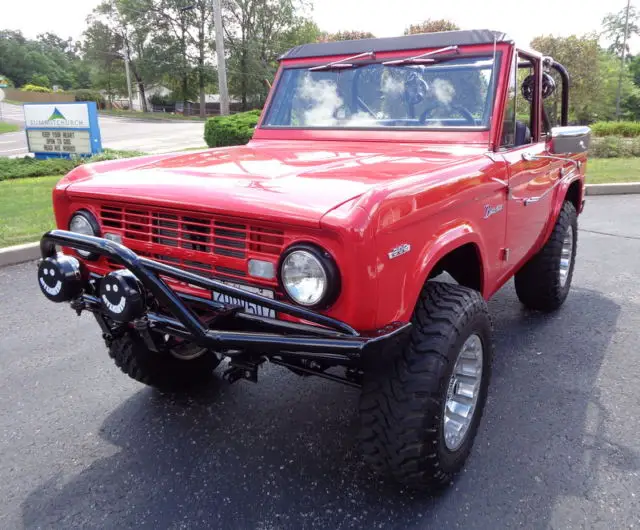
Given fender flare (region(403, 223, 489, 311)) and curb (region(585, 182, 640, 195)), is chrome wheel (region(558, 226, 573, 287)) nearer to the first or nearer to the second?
fender flare (region(403, 223, 489, 311))

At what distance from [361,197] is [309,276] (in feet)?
1.10

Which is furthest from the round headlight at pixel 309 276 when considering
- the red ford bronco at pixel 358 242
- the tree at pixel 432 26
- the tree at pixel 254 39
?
the tree at pixel 254 39

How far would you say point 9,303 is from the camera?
15.7 feet

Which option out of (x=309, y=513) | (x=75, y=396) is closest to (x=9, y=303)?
(x=75, y=396)

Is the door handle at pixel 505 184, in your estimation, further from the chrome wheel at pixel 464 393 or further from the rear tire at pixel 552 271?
the rear tire at pixel 552 271

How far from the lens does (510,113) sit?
10.6 ft

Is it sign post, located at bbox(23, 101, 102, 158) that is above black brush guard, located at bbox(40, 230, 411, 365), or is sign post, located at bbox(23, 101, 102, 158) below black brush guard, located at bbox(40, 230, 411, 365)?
above

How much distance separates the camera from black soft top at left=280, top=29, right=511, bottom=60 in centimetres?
322

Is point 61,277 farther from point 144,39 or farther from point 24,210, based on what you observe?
point 144,39

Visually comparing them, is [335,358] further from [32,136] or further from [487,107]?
[32,136]

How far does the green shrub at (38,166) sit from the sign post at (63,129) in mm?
460

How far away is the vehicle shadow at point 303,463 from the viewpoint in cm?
236

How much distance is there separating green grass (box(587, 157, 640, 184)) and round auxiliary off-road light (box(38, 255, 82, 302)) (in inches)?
406

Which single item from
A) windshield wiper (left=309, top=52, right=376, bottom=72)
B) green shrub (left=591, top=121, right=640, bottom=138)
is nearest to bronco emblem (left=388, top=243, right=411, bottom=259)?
windshield wiper (left=309, top=52, right=376, bottom=72)
